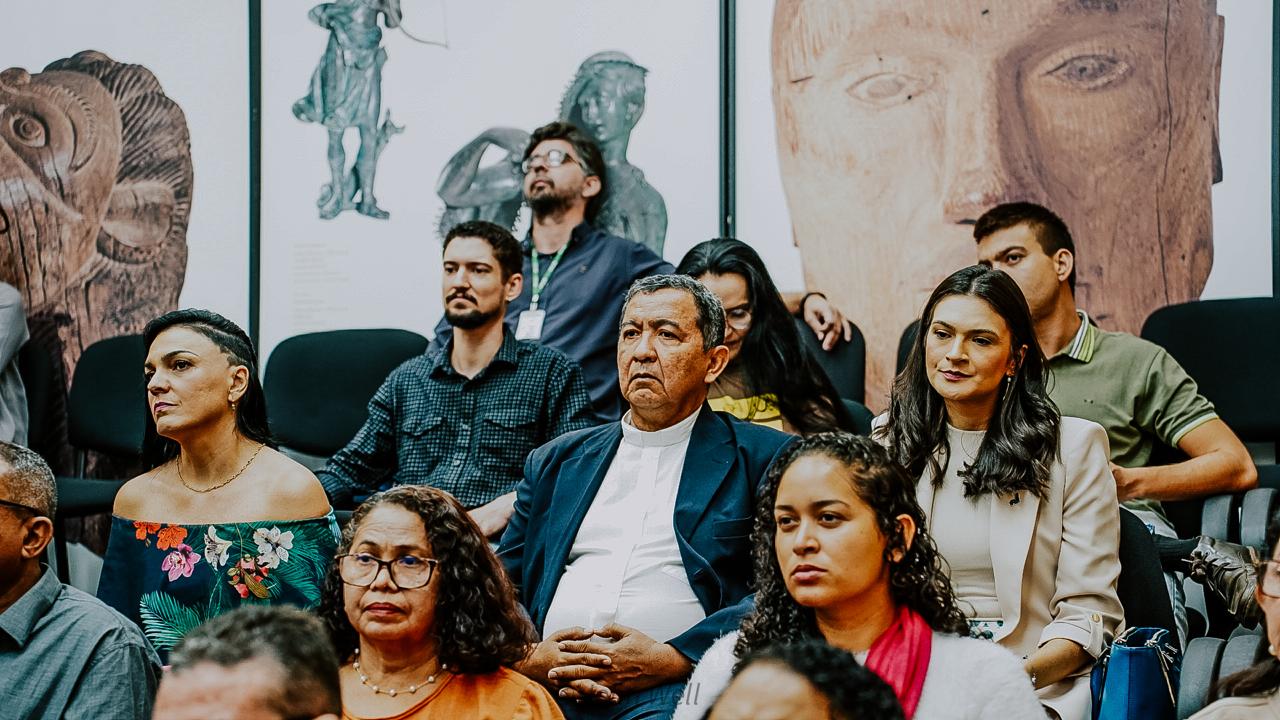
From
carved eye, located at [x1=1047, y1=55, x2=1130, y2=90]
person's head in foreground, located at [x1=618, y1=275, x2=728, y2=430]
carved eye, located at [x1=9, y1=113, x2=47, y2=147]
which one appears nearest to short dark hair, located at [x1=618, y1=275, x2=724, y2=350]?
person's head in foreground, located at [x1=618, y1=275, x2=728, y2=430]

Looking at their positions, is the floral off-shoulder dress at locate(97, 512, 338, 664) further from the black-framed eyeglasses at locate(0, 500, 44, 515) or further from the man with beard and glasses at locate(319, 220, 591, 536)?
the man with beard and glasses at locate(319, 220, 591, 536)

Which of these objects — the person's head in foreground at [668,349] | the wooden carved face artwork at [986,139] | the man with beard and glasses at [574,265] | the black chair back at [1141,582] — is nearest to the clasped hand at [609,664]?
the person's head in foreground at [668,349]

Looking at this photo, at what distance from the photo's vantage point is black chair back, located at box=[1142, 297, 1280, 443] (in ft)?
12.2

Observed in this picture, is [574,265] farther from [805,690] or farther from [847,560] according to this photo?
[805,690]

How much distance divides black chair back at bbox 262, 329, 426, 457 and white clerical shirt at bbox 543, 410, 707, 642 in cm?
172

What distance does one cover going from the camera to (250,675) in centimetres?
146

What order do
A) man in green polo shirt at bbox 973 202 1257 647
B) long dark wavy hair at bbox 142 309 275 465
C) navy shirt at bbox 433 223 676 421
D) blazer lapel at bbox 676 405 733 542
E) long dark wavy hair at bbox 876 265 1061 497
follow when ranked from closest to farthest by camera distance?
long dark wavy hair at bbox 876 265 1061 497 → blazer lapel at bbox 676 405 733 542 → long dark wavy hair at bbox 142 309 275 465 → man in green polo shirt at bbox 973 202 1257 647 → navy shirt at bbox 433 223 676 421

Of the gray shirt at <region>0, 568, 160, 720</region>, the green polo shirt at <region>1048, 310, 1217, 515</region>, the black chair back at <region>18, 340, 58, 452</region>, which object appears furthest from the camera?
the black chair back at <region>18, 340, 58, 452</region>

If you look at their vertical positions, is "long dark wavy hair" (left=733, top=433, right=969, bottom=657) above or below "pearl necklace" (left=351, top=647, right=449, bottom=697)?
above

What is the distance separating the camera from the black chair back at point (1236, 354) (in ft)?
12.2

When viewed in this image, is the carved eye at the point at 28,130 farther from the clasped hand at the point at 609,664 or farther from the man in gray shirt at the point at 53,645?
the clasped hand at the point at 609,664

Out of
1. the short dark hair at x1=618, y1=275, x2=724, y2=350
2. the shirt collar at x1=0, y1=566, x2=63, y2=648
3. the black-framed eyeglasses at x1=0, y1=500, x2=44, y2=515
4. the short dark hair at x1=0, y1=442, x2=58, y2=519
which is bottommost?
the shirt collar at x1=0, y1=566, x2=63, y2=648

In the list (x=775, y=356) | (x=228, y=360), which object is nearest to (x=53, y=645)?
(x=228, y=360)

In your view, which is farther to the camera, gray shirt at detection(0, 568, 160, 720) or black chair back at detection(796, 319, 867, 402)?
black chair back at detection(796, 319, 867, 402)
